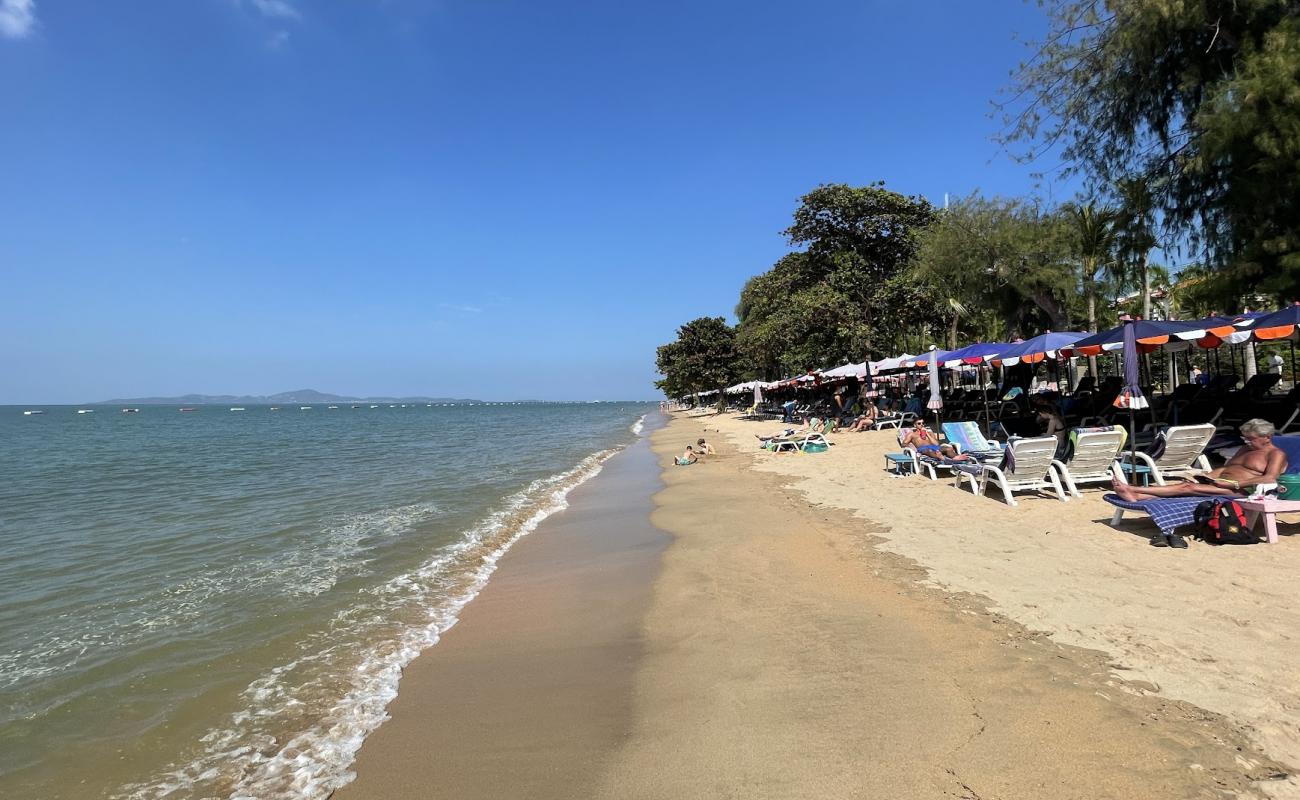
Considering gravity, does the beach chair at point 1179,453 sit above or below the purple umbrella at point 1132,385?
below

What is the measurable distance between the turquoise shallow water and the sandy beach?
0.49 metres

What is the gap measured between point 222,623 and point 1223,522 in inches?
322

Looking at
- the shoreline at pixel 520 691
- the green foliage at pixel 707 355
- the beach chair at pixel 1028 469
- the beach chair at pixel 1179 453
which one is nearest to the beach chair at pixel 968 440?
the beach chair at pixel 1028 469

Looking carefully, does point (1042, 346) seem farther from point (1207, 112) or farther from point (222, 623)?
point (222, 623)

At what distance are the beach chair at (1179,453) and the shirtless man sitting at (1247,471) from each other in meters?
1.45

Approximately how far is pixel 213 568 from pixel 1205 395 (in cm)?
1586

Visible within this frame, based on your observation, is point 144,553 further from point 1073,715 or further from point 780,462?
point 780,462

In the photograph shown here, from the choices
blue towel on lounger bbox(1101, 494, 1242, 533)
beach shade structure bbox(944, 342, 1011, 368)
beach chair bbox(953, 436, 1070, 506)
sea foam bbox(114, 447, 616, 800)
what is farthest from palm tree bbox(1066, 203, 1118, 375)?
sea foam bbox(114, 447, 616, 800)

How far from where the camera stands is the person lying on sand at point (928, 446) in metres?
9.91

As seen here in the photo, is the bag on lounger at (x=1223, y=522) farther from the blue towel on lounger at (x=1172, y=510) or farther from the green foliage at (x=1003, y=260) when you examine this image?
the green foliage at (x=1003, y=260)

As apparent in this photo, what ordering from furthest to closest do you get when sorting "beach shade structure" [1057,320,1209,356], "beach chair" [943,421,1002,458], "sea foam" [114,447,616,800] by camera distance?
"beach chair" [943,421,1002,458], "beach shade structure" [1057,320,1209,356], "sea foam" [114,447,616,800]

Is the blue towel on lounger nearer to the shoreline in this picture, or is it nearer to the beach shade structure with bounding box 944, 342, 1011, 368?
the shoreline

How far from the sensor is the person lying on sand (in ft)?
32.5

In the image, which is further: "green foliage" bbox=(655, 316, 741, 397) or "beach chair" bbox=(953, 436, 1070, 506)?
"green foliage" bbox=(655, 316, 741, 397)
